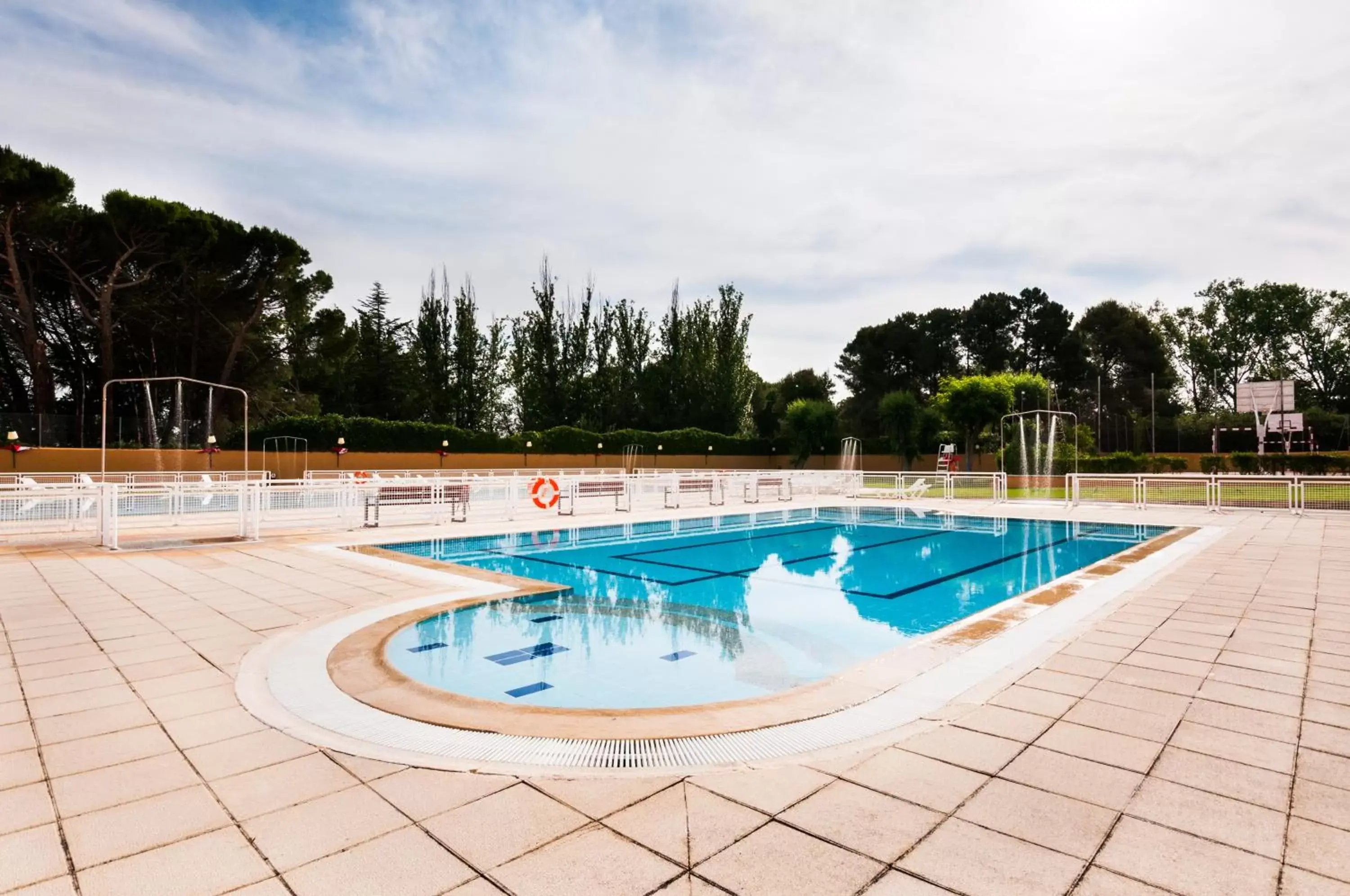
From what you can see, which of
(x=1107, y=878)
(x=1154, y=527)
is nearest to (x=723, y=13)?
(x=1107, y=878)

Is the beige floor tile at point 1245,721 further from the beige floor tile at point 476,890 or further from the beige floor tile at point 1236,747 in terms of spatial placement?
the beige floor tile at point 476,890

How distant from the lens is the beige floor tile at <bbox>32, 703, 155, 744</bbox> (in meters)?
2.88

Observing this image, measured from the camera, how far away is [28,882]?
183 centimetres

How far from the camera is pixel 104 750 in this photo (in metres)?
2.73

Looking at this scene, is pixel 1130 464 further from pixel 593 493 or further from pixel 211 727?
pixel 211 727

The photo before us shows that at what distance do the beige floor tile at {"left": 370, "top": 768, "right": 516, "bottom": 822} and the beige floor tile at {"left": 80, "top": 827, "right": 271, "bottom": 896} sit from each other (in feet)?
1.44

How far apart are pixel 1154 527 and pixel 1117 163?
691cm

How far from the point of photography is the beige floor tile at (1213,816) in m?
2.03

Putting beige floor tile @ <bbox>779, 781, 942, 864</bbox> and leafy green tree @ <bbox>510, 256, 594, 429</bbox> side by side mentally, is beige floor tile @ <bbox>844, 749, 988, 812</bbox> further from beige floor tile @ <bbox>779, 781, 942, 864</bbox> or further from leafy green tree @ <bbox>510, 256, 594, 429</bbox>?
leafy green tree @ <bbox>510, 256, 594, 429</bbox>

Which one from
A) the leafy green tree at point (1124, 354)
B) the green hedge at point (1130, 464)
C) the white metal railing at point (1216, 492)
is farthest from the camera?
the leafy green tree at point (1124, 354)

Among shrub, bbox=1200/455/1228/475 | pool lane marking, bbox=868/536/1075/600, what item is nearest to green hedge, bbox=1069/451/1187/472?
shrub, bbox=1200/455/1228/475

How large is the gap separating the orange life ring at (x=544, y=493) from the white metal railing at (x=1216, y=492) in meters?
12.3

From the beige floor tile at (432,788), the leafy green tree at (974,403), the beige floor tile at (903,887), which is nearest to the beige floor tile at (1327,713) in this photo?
the beige floor tile at (903,887)

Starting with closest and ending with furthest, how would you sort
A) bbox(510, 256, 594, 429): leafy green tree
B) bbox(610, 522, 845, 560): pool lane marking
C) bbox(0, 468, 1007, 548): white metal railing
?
bbox(0, 468, 1007, 548): white metal railing, bbox(610, 522, 845, 560): pool lane marking, bbox(510, 256, 594, 429): leafy green tree
